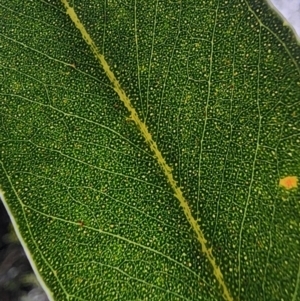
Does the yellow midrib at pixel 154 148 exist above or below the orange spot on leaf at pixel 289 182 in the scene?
below

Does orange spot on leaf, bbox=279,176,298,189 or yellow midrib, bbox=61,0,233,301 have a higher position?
orange spot on leaf, bbox=279,176,298,189

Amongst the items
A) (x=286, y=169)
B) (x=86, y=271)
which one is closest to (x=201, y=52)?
(x=286, y=169)

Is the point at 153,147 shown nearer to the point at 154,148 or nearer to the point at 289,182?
the point at 154,148

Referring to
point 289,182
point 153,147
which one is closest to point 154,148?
point 153,147

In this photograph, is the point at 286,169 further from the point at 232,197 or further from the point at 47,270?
the point at 47,270
